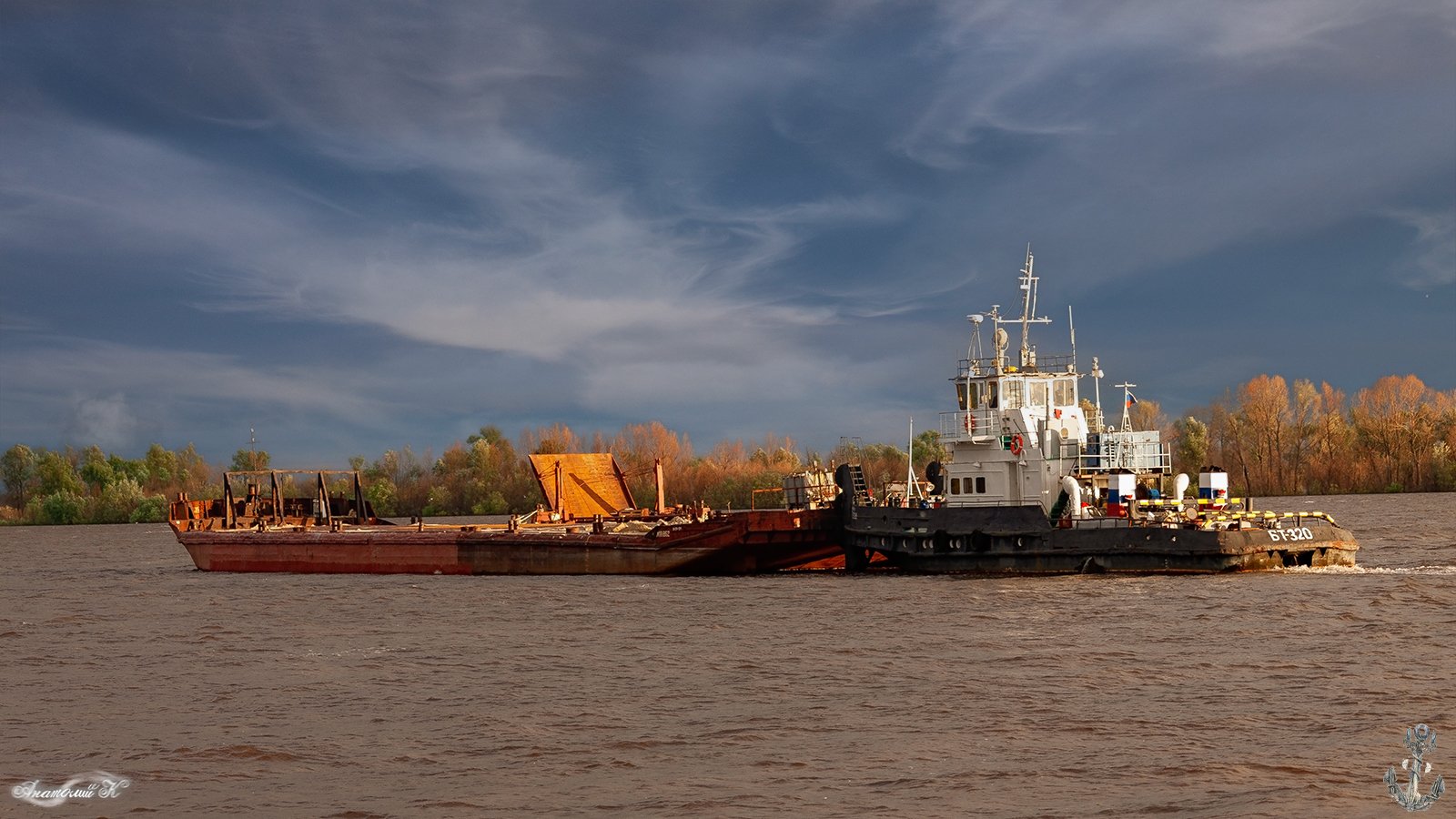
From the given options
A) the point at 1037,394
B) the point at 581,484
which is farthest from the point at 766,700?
the point at 581,484

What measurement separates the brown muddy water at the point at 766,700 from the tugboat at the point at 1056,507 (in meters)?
0.82

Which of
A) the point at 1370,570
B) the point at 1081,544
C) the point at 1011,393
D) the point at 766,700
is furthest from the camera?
the point at 1011,393

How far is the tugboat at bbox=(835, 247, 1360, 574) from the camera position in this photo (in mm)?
32031

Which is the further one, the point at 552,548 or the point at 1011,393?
the point at 552,548

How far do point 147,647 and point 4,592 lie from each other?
72.3 feet

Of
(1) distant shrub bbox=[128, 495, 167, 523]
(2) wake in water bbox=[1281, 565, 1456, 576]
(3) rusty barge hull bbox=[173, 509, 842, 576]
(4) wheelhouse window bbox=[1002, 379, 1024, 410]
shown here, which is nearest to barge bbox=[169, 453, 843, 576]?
(3) rusty barge hull bbox=[173, 509, 842, 576]

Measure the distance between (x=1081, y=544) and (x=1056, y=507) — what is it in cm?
176

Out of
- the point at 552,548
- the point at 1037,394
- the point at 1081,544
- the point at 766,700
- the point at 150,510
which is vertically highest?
the point at 1037,394

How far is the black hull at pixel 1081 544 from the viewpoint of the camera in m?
31.7

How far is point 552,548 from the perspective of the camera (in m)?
40.1

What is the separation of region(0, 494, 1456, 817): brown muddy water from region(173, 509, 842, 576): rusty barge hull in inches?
135

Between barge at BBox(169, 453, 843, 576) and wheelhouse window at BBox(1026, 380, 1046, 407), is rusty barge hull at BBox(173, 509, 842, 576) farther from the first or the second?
wheelhouse window at BBox(1026, 380, 1046, 407)

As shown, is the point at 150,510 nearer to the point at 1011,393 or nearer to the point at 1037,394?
the point at 1011,393

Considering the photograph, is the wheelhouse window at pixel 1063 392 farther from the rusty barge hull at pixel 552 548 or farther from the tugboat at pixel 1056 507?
the rusty barge hull at pixel 552 548
